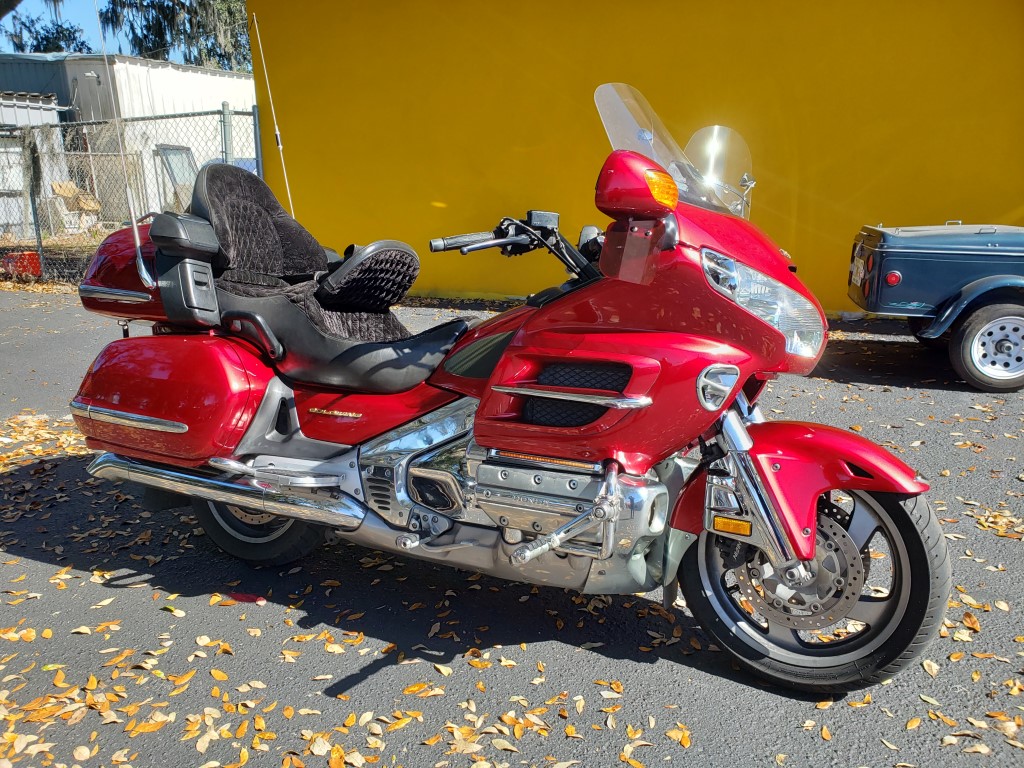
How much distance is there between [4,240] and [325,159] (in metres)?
9.37

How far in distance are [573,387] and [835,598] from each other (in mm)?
1159

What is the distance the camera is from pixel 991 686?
2822 millimetres

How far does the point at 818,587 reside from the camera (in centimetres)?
275

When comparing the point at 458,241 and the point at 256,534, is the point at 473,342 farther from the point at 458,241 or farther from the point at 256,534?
the point at 256,534

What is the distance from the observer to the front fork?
8.56 ft

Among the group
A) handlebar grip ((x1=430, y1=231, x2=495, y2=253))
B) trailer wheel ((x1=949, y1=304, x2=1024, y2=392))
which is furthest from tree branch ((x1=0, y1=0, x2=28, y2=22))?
trailer wheel ((x1=949, y1=304, x2=1024, y2=392))

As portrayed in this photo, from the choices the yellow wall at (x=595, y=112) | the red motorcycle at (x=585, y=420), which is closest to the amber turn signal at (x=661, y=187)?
the red motorcycle at (x=585, y=420)

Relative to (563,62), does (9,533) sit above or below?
below

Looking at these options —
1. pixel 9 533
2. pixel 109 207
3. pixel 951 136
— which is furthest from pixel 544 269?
pixel 109 207

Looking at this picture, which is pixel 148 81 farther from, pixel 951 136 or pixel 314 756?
pixel 314 756

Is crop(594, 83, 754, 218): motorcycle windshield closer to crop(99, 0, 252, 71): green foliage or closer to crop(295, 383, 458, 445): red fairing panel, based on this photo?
crop(295, 383, 458, 445): red fairing panel

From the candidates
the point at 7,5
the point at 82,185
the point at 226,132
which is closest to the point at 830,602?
the point at 226,132

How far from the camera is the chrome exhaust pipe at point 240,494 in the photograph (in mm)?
3113

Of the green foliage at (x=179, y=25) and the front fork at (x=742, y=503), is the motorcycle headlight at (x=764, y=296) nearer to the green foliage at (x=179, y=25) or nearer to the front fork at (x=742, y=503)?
the front fork at (x=742, y=503)
